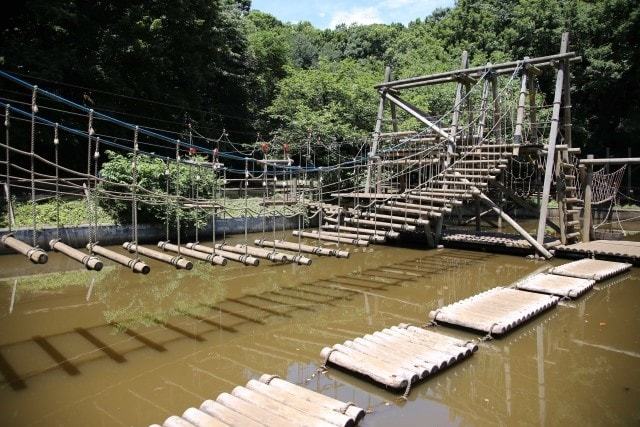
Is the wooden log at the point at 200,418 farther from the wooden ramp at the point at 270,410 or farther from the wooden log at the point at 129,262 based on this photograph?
the wooden log at the point at 129,262

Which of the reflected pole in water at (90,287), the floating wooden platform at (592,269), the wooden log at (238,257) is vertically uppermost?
the wooden log at (238,257)

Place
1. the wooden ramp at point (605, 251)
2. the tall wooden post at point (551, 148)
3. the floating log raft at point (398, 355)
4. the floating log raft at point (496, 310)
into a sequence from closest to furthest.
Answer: the floating log raft at point (398, 355) → the floating log raft at point (496, 310) → the wooden ramp at point (605, 251) → the tall wooden post at point (551, 148)

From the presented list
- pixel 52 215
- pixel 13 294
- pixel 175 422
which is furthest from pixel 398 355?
pixel 52 215

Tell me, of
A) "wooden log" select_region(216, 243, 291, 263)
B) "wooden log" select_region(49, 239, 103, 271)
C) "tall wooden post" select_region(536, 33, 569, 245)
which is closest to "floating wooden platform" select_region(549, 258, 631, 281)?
"tall wooden post" select_region(536, 33, 569, 245)

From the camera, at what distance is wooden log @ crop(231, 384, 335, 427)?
3.13 metres

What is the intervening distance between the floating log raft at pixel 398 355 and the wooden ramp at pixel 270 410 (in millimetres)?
612

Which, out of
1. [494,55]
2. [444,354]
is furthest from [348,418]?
[494,55]

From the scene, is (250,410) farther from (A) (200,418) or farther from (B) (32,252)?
(B) (32,252)

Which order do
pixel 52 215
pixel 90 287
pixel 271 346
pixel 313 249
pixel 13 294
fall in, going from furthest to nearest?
pixel 52 215 → pixel 90 287 → pixel 13 294 → pixel 313 249 → pixel 271 346

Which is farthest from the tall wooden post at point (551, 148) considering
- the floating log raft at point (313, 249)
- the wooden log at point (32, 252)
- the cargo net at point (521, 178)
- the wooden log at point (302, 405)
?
the wooden log at point (32, 252)

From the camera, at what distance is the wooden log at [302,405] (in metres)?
3.15

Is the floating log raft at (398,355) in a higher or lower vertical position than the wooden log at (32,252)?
lower

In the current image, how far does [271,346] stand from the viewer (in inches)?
187

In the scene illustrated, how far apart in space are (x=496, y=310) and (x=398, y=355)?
→ 1887mm
